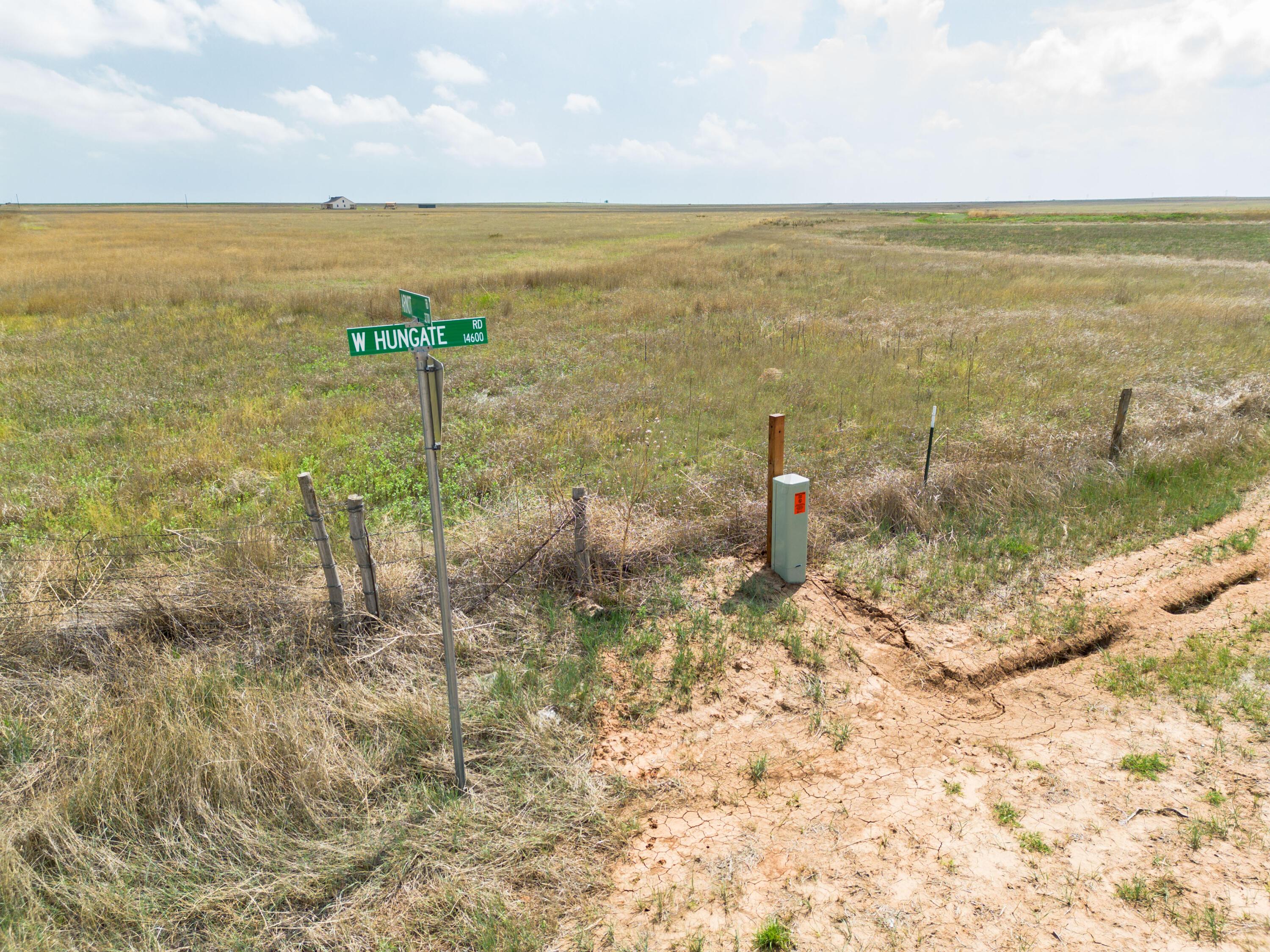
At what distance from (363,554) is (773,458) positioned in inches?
138

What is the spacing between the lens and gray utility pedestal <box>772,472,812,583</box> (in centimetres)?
598

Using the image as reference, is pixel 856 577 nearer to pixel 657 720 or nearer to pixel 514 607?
pixel 657 720

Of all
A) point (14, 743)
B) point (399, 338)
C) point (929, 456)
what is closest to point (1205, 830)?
point (929, 456)

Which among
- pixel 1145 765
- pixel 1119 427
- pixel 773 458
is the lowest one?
pixel 1145 765

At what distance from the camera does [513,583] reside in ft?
18.9

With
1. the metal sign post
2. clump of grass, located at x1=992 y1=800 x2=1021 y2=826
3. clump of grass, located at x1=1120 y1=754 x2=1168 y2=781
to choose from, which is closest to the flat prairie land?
clump of grass, located at x1=1120 y1=754 x2=1168 y2=781

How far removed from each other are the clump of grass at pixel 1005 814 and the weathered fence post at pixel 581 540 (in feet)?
10.8

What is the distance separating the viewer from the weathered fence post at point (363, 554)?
4.73 m

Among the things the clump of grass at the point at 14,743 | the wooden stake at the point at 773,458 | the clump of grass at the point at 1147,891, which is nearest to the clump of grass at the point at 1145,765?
the clump of grass at the point at 1147,891

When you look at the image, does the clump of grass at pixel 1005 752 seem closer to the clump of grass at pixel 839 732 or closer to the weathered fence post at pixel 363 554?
the clump of grass at pixel 839 732

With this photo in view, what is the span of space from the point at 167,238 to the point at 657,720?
5890 centimetres

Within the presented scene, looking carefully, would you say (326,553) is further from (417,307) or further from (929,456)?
(929,456)

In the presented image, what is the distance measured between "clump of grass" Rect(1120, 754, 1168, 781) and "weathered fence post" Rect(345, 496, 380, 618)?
4.95 m

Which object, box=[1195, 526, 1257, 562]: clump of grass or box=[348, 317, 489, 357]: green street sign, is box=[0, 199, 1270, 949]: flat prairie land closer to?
box=[1195, 526, 1257, 562]: clump of grass
